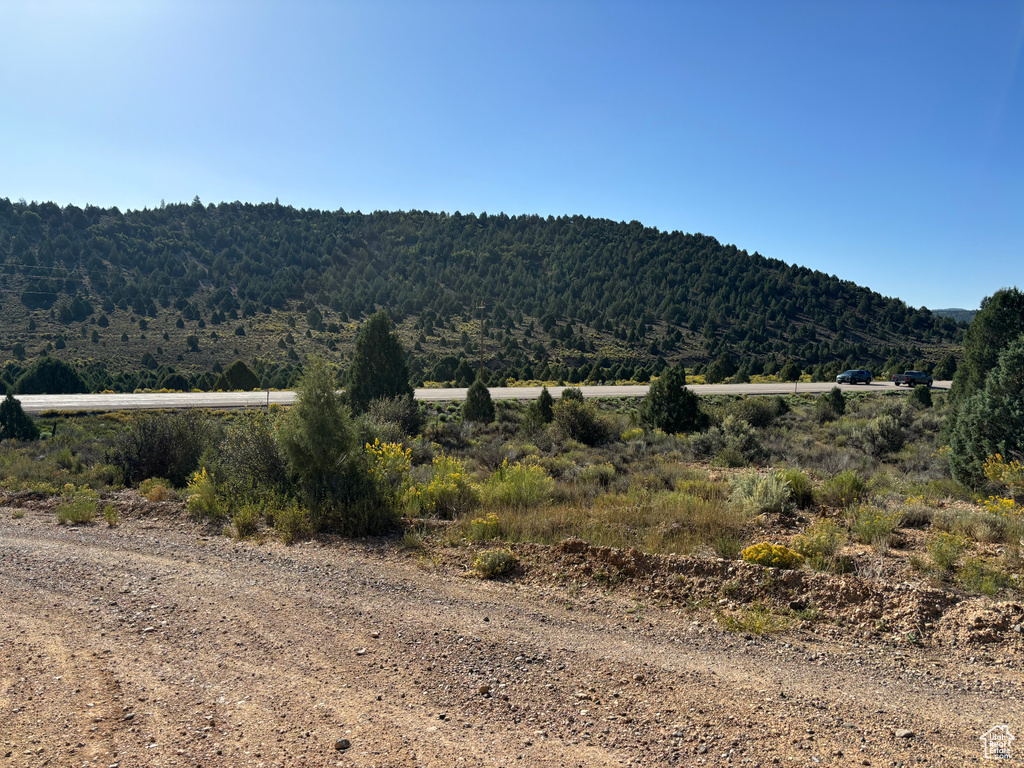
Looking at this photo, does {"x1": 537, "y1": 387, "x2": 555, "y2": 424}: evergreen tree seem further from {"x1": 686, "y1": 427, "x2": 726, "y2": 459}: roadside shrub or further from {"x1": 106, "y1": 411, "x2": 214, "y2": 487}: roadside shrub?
{"x1": 106, "y1": 411, "x2": 214, "y2": 487}: roadside shrub

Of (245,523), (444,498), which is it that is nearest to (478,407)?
(444,498)

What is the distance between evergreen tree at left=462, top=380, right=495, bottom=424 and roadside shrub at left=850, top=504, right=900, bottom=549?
15.1 m

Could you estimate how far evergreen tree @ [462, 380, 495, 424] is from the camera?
2128 cm

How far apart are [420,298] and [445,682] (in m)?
78.0

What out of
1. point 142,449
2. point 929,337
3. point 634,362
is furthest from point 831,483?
point 929,337

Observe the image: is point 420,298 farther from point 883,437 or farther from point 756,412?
point 883,437

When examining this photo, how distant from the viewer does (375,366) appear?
17.9 m

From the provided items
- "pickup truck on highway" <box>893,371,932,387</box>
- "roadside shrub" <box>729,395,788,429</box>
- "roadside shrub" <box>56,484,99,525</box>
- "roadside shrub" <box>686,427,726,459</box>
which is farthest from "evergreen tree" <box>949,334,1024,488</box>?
"pickup truck on highway" <box>893,371,932,387</box>

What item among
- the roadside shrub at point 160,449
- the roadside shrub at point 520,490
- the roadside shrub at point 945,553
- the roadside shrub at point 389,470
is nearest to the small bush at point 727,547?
the roadside shrub at point 945,553

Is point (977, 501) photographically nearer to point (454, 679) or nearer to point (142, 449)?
point (454, 679)

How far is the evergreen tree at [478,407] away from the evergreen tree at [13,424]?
13499 millimetres

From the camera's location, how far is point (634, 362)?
6222 centimetres

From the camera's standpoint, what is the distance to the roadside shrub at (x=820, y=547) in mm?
5531

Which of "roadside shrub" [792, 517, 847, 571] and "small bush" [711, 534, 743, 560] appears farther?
"small bush" [711, 534, 743, 560]
